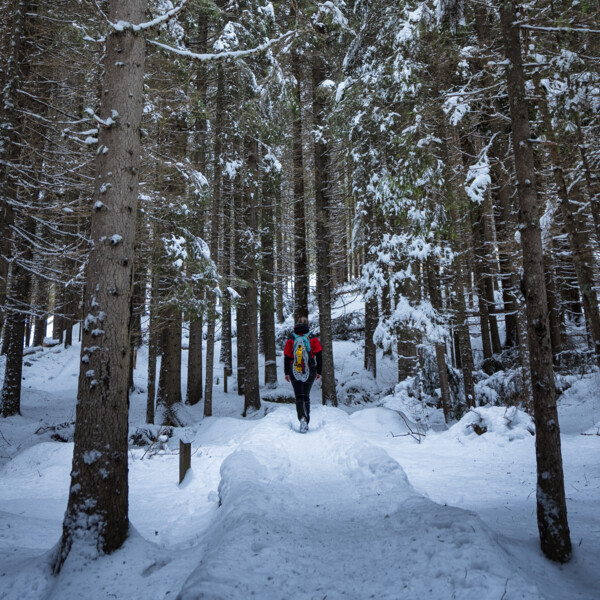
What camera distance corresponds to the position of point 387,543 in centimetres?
351

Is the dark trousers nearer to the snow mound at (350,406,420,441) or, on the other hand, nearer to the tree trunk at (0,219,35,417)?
the snow mound at (350,406,420,441)

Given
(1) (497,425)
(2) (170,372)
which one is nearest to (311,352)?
(1) (497,425)

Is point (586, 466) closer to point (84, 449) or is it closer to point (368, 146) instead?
point (84, 449)

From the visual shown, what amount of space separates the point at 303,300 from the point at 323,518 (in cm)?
959

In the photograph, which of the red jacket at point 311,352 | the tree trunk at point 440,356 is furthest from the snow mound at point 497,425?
the red jacket at point 311,352

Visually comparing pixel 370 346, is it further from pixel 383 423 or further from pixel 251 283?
pixel 383 423

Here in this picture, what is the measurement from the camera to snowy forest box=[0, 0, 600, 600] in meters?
3.50

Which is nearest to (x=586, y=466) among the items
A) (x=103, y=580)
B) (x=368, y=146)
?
(x=103, y=580)

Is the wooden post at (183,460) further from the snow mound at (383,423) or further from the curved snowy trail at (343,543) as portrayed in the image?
the snow mound at (383,423)

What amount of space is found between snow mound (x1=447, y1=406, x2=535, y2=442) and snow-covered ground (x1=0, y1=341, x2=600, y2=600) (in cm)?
3

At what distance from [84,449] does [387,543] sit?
291 centimetres

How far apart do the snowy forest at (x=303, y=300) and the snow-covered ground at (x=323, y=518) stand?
33 mm

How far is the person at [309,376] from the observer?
872cm

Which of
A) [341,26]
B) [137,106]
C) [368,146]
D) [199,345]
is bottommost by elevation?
[199,345]
